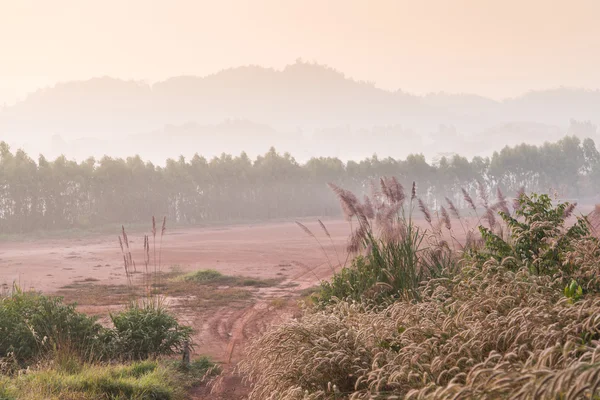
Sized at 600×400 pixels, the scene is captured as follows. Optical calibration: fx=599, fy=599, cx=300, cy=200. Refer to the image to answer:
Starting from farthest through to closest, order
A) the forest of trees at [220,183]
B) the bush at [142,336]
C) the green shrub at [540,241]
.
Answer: the forest of trees at [220,183] → the bush at [142,336] → the green shrub at [540,241]

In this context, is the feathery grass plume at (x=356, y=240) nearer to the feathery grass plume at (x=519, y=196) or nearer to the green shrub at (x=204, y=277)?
the feathery grass plume at (x=519, y=196)

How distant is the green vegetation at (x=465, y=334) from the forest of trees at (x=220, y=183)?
4183cm

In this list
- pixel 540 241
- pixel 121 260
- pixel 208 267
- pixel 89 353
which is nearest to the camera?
pixel 540 241

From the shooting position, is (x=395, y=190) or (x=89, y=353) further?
(x=395, y=190)

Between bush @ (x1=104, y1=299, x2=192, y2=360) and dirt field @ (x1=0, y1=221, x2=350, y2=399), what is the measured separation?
Result: 1134mm

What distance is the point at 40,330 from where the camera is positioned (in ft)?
32.2

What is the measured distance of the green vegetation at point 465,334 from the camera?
4.17 m

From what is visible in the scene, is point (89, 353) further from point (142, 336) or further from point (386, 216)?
point (386, 216)

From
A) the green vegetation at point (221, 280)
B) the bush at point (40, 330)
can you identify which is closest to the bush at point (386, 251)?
the bush at point (40, 330)

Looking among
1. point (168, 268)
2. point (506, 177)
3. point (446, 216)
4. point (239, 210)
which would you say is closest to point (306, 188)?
point (239, 210)

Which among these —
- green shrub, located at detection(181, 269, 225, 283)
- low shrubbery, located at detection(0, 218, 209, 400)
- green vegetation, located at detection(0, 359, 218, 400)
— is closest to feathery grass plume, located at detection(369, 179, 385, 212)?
low shrubbery, located at detection(0, 218, 209, 400)

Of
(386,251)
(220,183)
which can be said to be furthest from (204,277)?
(220,183)

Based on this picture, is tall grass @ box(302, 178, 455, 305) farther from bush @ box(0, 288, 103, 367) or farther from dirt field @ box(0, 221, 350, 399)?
bush @ box(0, 288, 103, 367)

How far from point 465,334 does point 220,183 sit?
78.2 m
